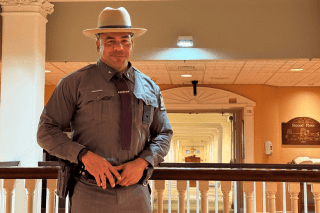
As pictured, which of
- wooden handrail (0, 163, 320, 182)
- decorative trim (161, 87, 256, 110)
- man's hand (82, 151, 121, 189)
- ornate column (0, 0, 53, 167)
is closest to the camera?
man's hand (82, 151, 121, 189)

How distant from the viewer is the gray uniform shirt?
150 centimetres

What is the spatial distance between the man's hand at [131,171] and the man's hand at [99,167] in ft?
0.11

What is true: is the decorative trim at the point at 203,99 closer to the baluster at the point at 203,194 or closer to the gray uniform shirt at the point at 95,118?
the baluster at the point at 203,194

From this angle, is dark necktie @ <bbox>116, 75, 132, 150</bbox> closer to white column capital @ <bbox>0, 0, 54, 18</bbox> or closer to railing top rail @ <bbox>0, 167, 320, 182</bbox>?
railing top rail @ <bbox>0, 167, 320, 182</bbox>

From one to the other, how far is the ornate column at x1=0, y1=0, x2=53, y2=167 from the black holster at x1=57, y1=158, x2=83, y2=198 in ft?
13.6

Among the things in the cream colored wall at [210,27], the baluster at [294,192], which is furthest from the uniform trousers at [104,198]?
the cream colored wall at [210,27]

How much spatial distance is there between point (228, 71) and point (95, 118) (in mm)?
6203

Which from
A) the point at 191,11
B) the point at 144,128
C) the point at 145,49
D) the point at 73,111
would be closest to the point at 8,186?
the point at 73,111

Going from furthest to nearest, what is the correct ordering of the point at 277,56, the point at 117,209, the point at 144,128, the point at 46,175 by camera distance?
the point at 277,56 → the point at 46,175 → the point at 144,128 → the point at 117,209

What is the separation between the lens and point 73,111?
1.57m

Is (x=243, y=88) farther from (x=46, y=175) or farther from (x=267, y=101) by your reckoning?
(x=46, y=175)

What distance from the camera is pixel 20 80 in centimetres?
556

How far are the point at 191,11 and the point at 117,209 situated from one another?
519cm

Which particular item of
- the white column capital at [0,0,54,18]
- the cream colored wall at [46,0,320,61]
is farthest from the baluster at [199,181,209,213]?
the white column capital at [0,0,54,18]
